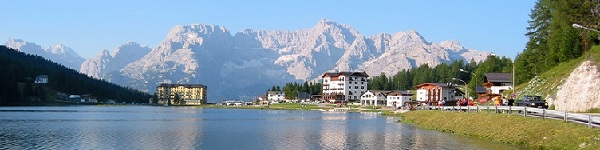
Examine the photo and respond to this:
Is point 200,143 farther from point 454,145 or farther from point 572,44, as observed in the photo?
point 572,44

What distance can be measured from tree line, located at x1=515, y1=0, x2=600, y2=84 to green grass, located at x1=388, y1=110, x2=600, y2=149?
24.9 m

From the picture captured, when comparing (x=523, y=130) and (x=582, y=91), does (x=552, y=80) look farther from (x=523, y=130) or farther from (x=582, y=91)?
(x=523, y=130)

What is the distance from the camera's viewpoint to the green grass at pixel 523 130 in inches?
1631

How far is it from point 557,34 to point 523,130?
2900 inches

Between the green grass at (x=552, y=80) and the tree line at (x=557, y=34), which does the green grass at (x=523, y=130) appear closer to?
the green grass at (x=552, y=80)

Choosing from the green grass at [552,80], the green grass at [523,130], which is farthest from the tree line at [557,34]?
the green grass at [523,130]

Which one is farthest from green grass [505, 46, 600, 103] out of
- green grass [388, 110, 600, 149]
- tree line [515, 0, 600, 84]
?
green grass [388, 110, 600, 149]

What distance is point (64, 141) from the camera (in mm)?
58875

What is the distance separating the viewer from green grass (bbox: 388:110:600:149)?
1631 inches

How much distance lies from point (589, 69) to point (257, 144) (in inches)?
1675

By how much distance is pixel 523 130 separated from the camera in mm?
52500

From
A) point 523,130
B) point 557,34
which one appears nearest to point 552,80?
point 557,34

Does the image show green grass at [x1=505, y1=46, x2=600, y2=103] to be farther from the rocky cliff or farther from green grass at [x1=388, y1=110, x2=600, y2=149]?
green grass at [x1=388, y1=110, x2=600, y2=149]

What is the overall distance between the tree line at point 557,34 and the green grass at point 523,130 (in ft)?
A: 81.6
